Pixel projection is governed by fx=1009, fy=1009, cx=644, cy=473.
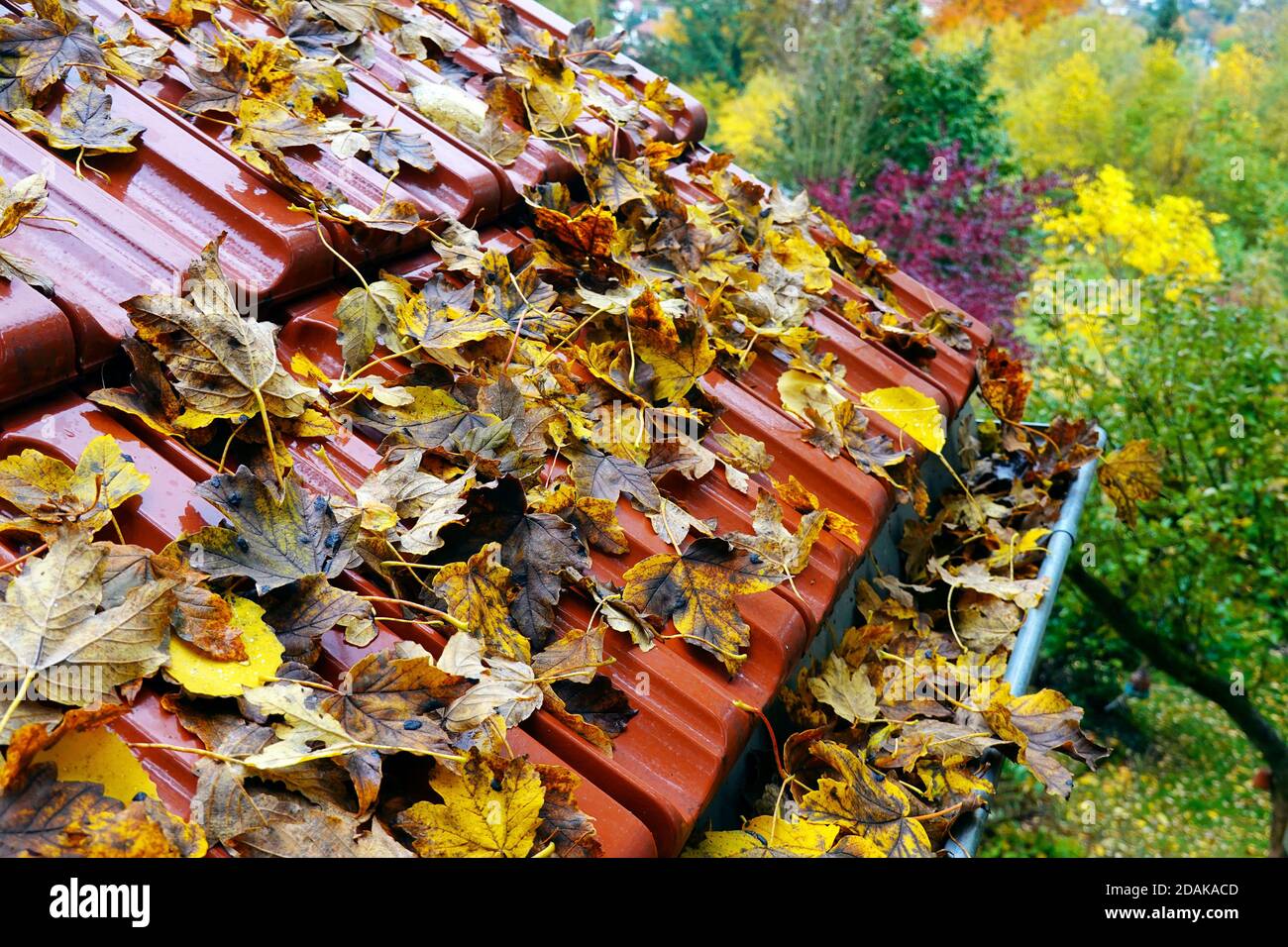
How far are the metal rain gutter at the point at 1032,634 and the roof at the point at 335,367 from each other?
321mm

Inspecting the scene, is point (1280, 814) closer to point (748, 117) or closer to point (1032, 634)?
point (1032, 634)

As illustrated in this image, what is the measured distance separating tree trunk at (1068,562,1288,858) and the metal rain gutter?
4.17 m

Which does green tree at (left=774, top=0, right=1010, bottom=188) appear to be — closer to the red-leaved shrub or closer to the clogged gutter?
the red-leaved shrub

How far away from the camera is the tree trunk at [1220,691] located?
6215 mm

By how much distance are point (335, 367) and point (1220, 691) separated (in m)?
6.54

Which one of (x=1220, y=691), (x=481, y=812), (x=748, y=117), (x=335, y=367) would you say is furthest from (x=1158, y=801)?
(x=748, y=117)

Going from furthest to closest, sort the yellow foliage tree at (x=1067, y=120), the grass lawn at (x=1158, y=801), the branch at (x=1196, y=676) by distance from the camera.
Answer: the yellow foliage tree at (x=1067, y=120) < the grass lawn at (x=1158, y=801) < the branch at (x=1196, y=676)

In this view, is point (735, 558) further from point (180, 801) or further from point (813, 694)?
point (180, 801)

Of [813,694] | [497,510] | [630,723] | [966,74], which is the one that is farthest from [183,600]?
[966,74]

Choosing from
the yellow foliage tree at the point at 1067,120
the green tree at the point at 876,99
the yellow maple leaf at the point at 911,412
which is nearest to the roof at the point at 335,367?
the yellow maple leaf at the point at 911,412

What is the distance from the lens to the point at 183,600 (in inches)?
36.8

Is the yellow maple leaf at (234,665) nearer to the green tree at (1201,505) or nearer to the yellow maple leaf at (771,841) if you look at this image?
the yellow maple leaf at (771,841)

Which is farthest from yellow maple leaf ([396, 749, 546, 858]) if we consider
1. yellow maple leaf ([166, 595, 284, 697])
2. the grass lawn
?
the grass lawn

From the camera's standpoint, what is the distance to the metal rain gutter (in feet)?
4.43
